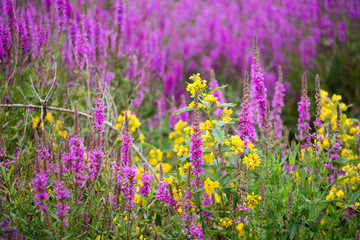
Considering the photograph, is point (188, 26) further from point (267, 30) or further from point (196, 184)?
point (196, 184)

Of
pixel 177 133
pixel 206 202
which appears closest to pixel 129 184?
pixel 206 202

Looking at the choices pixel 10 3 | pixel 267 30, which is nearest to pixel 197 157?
pixel 10 3

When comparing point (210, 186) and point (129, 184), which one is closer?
point (129, 184)

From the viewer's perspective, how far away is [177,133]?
2.96 meters

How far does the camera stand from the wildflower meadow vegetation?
177 centimetres

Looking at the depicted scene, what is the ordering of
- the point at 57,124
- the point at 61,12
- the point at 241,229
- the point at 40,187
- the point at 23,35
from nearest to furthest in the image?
the point at 40,187 < the point at 241,229 < the point at 57,124 < the point at 23,35 < the point at 61,12

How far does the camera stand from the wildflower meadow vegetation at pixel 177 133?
1774mm

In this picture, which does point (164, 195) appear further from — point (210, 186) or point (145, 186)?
point (210, 186)

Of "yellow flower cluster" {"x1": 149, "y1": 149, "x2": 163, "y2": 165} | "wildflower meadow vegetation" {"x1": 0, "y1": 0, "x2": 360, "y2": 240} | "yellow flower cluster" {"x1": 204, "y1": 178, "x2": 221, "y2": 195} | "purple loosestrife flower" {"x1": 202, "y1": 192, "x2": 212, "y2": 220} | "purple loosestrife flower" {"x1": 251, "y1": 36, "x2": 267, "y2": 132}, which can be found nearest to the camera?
"wildflower meadow vegetation" {"x1": 0, "y1": 0, "x2": 360, "y2": 240}

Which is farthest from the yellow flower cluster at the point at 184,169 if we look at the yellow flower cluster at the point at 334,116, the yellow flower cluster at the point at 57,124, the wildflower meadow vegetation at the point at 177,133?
the yellow flower cluster at the point at 334,116

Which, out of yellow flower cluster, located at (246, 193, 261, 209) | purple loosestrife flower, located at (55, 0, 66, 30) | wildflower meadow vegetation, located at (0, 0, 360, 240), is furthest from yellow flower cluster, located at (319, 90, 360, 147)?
purple loosestrife flower, located at (55, 0, 66, 30)

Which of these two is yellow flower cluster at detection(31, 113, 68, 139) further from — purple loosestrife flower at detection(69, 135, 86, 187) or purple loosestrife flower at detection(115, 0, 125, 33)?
purple loosestrife flower at detection(115, 0, 125, 33)

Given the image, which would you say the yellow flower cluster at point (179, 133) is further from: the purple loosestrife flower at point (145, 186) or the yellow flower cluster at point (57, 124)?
the purple loosestrife flower at point (145, 186)

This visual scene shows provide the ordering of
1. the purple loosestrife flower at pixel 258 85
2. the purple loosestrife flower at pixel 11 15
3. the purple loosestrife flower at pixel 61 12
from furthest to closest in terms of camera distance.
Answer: the purple loosestrife flower at pixel 61 12, the purple loosestrife flower at pixel 11 15, the purple loosestrife flower at pixel 258 85
